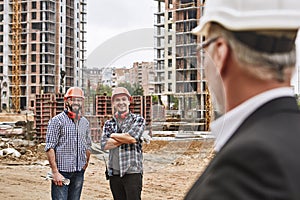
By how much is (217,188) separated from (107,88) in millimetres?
2561

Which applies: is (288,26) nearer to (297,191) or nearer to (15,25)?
(297,191)

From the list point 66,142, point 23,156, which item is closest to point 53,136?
point 66,142

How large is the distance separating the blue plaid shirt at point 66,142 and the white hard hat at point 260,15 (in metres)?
3.51

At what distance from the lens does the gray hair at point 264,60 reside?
31.7 inches

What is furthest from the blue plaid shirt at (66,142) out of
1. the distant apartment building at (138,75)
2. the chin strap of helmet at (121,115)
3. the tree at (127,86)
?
the tree at (127,86)

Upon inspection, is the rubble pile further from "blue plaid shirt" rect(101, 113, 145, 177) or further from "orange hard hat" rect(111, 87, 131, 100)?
"orange hard hat" rect(111, 87, 131, 100)

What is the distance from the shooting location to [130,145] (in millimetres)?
4066

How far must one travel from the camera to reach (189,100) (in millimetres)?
4410

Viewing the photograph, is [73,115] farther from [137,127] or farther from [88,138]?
[137,127]

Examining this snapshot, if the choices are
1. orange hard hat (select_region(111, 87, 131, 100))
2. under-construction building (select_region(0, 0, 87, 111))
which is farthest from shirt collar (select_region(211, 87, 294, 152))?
under-construction building (select_region(0, 0, 87, 111))

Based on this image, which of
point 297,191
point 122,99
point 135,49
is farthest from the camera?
point 122,99

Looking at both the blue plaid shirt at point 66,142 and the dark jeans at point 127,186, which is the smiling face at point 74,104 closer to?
the blue plaid shirt at point 66,142

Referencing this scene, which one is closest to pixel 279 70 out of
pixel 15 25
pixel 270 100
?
pixel 270 100

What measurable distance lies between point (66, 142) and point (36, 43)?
4467 centimetres
